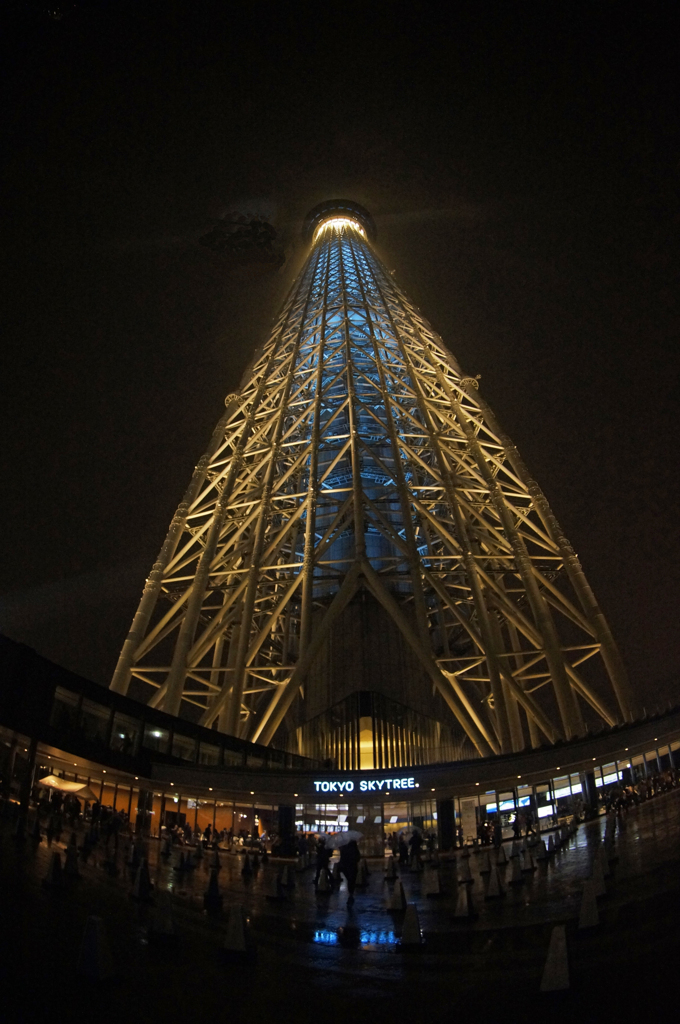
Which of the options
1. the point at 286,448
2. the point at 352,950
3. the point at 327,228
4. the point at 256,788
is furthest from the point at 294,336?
the point at 352,950

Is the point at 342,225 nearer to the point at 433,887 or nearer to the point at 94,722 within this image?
the point at 94,722

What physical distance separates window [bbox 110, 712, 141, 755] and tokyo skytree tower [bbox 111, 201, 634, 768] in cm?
740

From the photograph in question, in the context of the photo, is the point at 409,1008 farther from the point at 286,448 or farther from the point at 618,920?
the point at 286,448

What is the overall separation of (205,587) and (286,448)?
12302 mm

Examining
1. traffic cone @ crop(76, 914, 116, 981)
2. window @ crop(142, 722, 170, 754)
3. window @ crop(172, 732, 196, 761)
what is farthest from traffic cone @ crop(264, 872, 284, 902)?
window @ crop(172, 732, 196, 761)

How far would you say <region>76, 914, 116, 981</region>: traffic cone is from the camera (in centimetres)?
566

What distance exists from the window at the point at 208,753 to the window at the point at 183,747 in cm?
58

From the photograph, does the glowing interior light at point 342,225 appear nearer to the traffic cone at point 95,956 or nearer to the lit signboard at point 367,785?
the lit signboard at point 367,785

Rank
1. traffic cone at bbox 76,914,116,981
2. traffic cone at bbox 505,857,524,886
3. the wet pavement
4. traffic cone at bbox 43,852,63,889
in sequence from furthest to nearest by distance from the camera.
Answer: traffic cone at bbox 505,857,524,886 → traffic cone at bbox 43,852,63,889 → traffic cone at bbox 76,914,116,981 → the wet pavement

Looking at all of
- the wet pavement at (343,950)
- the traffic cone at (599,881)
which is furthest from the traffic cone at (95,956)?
the traffic cone at (599,881)

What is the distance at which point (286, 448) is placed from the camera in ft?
138

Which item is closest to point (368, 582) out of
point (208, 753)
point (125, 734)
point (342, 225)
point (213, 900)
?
point (208, 753)

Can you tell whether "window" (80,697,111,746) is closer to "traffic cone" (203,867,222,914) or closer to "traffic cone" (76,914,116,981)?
"traffic cone" (203,867,222,914)

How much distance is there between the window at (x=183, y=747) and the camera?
23703 mm
